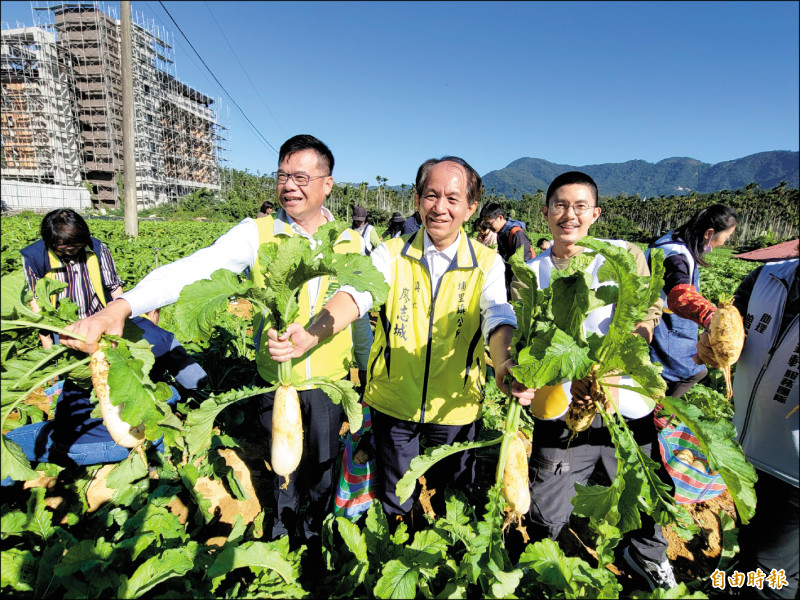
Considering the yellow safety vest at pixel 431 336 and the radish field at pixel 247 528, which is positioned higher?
the yellow safety vest at pixel 431 336

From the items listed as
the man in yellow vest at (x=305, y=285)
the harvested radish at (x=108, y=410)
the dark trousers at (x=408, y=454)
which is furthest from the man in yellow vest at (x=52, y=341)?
the dark trousers at (x=408, y=454)

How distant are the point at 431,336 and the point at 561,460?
3.50 feet

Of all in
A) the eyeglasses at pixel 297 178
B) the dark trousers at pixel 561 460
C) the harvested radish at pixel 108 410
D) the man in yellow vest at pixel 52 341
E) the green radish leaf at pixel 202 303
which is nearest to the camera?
the green radish leaf at pixel 202 303

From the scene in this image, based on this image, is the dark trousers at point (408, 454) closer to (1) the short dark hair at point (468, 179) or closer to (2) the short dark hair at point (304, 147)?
(1) the short dark hair at point (468, 179)

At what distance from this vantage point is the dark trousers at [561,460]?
2289 mm

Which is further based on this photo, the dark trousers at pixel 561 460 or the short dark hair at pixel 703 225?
the short dark hair at pixel 703 225

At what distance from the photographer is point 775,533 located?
6.04 feet

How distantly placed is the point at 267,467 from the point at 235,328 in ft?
8.89

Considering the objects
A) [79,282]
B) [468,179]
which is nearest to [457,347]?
[468,179]

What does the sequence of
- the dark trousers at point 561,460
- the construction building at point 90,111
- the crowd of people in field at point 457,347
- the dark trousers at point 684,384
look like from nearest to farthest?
the crowd of people in field at point 457,347, the dark trousers at point 561,460, the dark trousers at point 684,384, the construction building at point 90,111

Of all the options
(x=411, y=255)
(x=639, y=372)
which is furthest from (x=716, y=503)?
(x=411, y=255)

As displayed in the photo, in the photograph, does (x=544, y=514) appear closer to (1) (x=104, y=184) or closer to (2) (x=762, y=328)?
(2) (x=762, y=328)

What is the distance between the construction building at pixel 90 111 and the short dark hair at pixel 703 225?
153 feet

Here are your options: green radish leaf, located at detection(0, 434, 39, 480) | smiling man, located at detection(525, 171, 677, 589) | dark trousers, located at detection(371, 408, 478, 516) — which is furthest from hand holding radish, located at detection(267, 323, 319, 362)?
smiling man, located at detection(525, 171, 677, 589)
